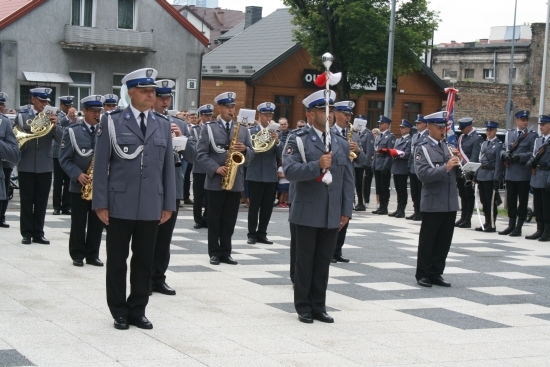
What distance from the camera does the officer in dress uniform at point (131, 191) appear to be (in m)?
8.08

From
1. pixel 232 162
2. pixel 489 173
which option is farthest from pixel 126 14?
pixel 232 162

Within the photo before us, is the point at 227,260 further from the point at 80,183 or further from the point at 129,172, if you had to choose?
the point at 129,172

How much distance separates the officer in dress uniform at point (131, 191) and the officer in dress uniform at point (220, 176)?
403 cm

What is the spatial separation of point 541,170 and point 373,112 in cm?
3431

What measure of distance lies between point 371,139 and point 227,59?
28874mm

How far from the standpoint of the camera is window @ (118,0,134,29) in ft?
132

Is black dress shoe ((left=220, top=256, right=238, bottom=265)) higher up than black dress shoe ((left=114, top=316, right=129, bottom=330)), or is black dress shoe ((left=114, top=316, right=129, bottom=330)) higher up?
black dress shoe ((left=220, top=256, right=238, bottom=265))

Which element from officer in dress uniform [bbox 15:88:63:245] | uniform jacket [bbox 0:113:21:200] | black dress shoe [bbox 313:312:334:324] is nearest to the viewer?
black dress shoe [bbox 313:312:334:324]

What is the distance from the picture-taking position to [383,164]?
21781 millimetres

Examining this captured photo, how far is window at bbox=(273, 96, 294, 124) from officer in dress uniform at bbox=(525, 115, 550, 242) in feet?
102

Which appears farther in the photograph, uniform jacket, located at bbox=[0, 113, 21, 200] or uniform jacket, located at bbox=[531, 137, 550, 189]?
uniform jacket, located at bbox=[531, 137, 550, 189]

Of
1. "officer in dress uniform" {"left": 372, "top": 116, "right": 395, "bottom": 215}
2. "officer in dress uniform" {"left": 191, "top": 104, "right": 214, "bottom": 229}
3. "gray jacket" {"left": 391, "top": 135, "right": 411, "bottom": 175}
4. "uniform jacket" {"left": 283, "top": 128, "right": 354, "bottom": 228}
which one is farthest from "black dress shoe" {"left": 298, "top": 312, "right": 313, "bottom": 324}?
"officer in dress uniform" {"left": 372, "top": 116, "right": 395, "bottom": 215}

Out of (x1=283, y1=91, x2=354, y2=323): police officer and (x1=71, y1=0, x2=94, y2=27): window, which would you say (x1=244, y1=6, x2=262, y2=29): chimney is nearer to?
(x1=71, y1=0, x2=94, y2=27): window

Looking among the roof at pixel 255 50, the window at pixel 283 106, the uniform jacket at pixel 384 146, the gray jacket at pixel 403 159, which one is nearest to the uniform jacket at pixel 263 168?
the gray jacket at pixel 403 159
